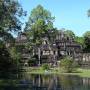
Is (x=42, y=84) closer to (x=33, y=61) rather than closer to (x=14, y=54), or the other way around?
(x=14, y=54)

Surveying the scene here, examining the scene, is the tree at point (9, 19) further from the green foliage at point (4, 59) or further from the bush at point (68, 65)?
the bush at point (68, 65)

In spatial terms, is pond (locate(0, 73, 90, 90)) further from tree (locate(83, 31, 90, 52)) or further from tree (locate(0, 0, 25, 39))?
tree (locate(83, 31, 90, 52))

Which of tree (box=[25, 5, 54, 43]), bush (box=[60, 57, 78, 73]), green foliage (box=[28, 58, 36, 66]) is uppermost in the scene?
tree (box=[25, 5, 54, 43])

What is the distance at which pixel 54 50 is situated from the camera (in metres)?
147

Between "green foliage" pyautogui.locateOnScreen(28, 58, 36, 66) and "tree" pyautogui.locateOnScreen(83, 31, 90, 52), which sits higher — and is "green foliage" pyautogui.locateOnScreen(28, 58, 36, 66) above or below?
below

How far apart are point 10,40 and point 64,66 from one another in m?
37.2

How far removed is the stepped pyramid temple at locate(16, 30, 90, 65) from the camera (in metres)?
130

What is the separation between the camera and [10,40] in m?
58.7

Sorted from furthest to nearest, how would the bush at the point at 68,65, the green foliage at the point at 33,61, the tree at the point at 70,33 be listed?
the tree at the point at 70,33 < the green foliage at the point at 33,61 < the bush at the point at 68,65

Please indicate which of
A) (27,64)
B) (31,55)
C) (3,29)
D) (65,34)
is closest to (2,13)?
(3,29)

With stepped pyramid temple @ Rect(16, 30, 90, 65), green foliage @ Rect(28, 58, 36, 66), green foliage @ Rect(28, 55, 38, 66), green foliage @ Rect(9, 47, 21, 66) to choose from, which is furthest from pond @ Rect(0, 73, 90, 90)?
stepped pyramid temple @ Rect(16, 30, 90, 65)

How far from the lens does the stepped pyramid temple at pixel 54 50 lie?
5126 inches

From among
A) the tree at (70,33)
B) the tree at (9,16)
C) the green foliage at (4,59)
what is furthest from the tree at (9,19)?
the tree at (70,33)

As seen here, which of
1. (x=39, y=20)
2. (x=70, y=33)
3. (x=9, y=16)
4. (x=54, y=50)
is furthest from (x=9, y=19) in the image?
(x=70, y=33)
